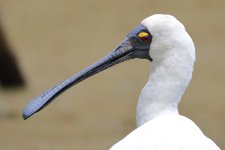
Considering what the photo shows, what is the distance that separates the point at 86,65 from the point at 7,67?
969 millimetres

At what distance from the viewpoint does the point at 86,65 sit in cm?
1386

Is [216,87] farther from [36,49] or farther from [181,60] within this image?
[181,60]

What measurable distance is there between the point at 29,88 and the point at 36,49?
1.26 meters

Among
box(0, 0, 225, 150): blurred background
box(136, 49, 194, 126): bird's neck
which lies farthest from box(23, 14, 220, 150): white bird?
box(0, 0, 225, 150): blurred background

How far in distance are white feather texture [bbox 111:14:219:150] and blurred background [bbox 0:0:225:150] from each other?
5.16m

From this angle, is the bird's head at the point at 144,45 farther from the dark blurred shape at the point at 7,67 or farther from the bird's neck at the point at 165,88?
the dark blurred shape at the point at 7,67

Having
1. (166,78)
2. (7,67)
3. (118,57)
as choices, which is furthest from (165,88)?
(7,67)

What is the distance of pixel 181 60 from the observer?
6.39 metres

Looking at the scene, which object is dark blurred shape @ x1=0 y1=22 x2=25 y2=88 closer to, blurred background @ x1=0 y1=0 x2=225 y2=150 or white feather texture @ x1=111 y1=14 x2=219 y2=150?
blurred background @ x1=0 y1=0 x2=225 y2=150

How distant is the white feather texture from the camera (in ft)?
20.3

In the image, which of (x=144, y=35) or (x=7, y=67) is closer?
(x=144, y=35)

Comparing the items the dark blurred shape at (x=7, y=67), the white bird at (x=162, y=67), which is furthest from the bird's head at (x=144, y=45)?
the dark blurred shape at (x=7, y=67)

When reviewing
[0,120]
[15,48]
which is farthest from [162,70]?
[15,48]

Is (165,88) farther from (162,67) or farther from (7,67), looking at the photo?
(7,67)
